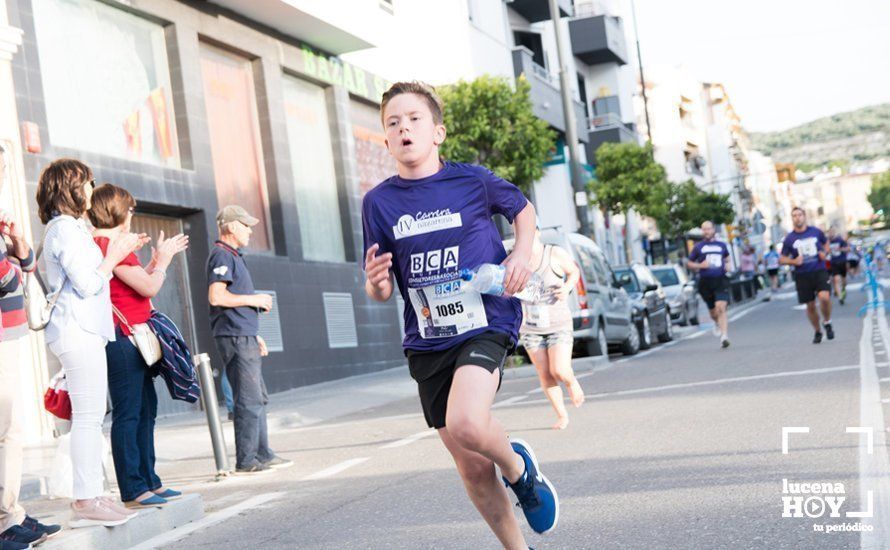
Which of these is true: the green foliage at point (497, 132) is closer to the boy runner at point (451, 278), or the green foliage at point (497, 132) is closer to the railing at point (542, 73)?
the railing at point (542, 73)

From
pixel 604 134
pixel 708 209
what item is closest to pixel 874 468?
pixel 604 134

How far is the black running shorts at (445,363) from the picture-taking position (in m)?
4.64

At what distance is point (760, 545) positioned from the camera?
488 cm

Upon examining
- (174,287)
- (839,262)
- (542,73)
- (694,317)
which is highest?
(542,73)

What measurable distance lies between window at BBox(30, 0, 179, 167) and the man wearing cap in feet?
22.4

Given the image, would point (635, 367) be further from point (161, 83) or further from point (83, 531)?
point (83, 531)

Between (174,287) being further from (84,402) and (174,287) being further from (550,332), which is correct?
(84,402)

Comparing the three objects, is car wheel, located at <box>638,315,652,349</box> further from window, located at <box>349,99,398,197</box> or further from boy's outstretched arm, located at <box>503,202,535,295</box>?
boy's outstretched arm, located at <box>503,202,535,295</box>

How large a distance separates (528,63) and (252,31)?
621 inches

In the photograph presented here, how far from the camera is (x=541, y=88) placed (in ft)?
117

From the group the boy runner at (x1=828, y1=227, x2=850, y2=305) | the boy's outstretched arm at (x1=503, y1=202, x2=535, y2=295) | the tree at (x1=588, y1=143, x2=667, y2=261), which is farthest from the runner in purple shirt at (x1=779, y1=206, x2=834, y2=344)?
the tree at (x1=588, y1=143, x2=667, y2=261)

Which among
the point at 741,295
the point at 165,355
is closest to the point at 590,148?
the point at 741,295

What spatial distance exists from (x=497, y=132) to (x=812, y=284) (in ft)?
22.6

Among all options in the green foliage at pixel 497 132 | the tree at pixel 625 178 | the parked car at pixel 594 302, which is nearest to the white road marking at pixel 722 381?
the parked car at pixel 594 302
